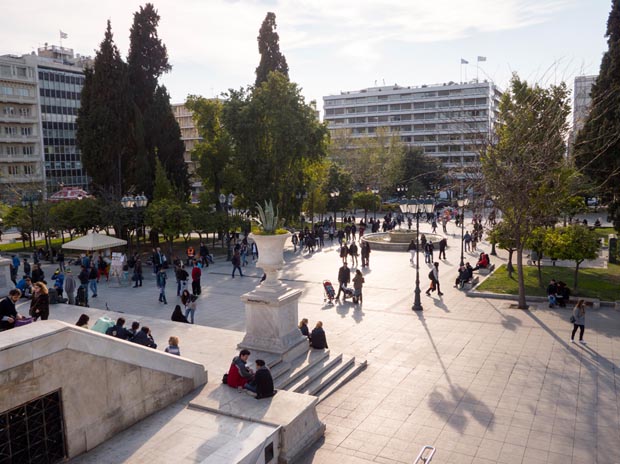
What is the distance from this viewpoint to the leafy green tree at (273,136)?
3083 centimetres

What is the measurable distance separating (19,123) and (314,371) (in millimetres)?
59408

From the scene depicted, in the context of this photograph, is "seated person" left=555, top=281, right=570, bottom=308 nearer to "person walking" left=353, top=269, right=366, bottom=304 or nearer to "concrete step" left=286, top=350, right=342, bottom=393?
"person walking" left=353, top=269, right=366, bottom=304

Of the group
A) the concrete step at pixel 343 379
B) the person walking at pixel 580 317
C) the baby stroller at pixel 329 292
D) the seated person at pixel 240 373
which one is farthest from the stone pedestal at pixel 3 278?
the person walking at pixel 580 317

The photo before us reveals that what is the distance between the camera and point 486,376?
11.5 metres

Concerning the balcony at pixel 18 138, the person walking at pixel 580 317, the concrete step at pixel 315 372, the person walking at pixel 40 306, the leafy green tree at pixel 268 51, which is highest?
the leafy green tree at pixel 268 51

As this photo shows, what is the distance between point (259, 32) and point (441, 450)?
112 ft

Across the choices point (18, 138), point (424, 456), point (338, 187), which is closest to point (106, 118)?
point (338, 187)

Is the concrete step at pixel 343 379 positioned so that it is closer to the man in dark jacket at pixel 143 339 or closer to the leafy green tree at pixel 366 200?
the man in dark jacket at pixel 143 339

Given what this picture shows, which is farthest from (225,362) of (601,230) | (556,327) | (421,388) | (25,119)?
(25,119)

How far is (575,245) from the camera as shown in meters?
18.5

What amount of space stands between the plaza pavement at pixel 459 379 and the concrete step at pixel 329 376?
333mm

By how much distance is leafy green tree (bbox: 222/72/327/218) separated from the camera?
30828mm

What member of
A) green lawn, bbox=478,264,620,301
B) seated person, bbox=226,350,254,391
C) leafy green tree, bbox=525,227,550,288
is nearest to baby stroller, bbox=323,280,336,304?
green lawn, bbox=478,264,620,301

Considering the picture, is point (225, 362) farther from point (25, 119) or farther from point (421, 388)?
point (25, 119)
